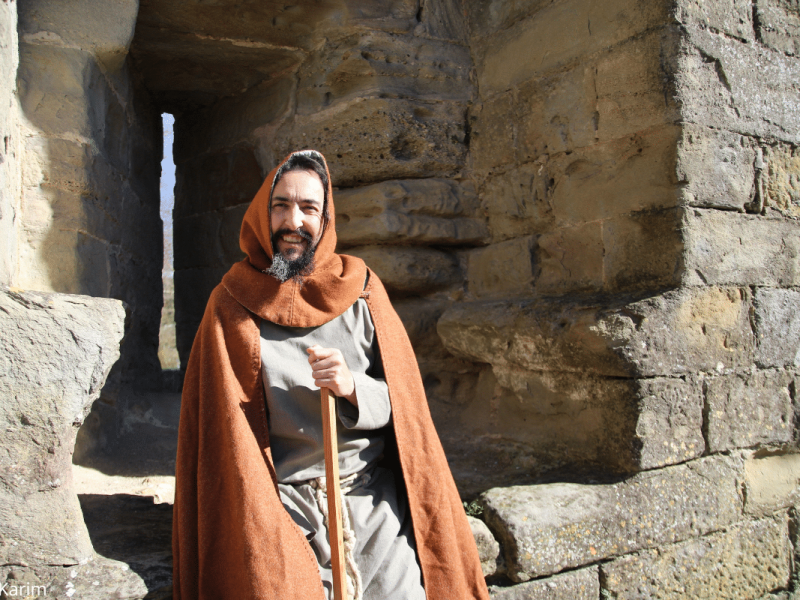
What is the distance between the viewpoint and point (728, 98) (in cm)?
246

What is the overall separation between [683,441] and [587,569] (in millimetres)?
605

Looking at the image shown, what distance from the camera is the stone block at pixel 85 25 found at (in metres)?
2.27

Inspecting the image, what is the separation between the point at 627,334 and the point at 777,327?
2.65 feet

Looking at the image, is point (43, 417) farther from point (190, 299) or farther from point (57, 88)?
point (190, 299)

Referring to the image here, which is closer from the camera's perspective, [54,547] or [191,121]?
[54,547]

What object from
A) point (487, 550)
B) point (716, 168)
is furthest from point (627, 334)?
point (487, 550)

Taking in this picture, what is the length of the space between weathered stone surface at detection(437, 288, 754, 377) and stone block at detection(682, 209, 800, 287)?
7 cm

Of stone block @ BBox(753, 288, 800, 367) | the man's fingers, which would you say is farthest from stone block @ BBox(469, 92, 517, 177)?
the man's fingers

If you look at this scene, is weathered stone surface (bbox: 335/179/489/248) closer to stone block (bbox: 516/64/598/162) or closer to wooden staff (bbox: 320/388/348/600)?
stone block (bbox: 516/64/598/162)

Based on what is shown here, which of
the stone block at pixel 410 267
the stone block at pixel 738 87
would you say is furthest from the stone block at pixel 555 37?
the stone block at pixel 410 267

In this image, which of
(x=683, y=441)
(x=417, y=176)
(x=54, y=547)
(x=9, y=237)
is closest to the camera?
(x=54, y=547)

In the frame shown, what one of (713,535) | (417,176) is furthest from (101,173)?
(713,535)

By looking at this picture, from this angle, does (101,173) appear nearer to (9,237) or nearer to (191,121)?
(9,237)

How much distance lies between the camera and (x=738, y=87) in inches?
98.1
